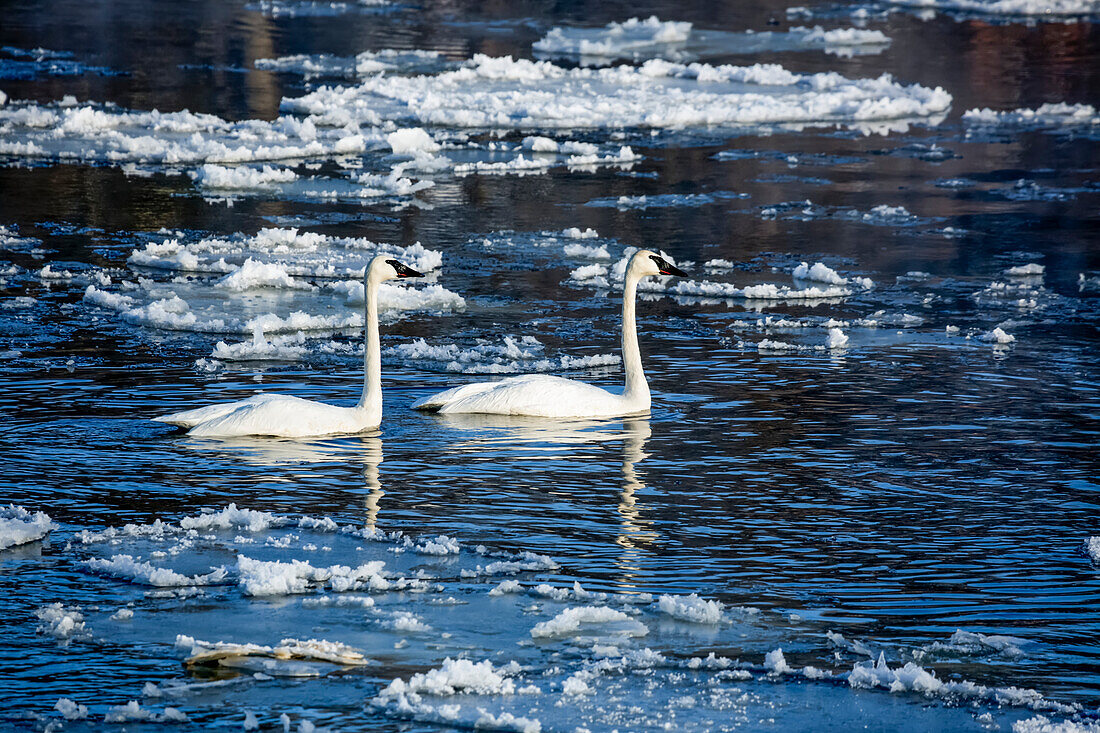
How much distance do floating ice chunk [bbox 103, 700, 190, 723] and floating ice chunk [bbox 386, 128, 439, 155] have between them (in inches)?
667

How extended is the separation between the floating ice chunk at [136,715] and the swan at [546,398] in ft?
16.6

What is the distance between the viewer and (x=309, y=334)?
1346 cm

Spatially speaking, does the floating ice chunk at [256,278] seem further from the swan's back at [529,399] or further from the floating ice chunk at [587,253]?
the swan's back at [529,399]

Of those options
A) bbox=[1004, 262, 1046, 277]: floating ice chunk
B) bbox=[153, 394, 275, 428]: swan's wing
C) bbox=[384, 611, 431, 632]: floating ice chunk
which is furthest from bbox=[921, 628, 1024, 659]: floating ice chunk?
bbox=[1004, 262, 1046, 277]: floating ice chunk

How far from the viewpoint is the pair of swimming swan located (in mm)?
10312

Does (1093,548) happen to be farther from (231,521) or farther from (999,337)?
(999,337)

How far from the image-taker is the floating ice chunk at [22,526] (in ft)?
26.3

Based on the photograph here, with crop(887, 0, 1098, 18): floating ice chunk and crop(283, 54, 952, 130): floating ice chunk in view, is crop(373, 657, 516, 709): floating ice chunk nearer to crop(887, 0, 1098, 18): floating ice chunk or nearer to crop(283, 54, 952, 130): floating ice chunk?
crop(283, 54, 952, 130): floating ice chunk

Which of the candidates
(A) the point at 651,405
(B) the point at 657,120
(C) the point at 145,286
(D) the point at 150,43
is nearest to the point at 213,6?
(D) the point at 150,43

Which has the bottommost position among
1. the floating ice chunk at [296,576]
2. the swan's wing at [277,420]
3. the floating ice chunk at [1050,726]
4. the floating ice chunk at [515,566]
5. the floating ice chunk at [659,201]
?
the floating ice chunk at [1050,726]

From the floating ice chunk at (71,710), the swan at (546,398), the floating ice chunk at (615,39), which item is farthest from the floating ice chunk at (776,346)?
the floating ice chunk at (615,39)

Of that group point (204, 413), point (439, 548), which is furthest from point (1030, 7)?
point (439, 548)

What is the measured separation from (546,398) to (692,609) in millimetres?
3992

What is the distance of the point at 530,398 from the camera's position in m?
10.9
